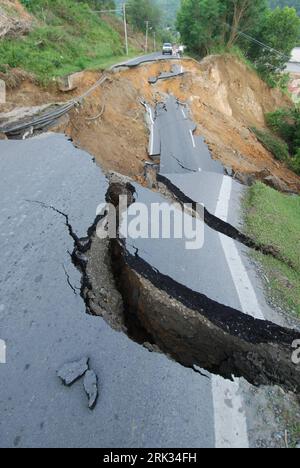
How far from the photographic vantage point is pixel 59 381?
8.55 feet

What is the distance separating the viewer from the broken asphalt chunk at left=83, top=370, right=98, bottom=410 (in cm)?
248

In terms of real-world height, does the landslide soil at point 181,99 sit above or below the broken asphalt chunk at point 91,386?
above

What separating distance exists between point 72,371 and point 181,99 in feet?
57.5

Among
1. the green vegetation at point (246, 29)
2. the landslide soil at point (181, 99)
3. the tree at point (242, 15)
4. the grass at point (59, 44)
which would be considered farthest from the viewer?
the green vegetation at point (246, 29)

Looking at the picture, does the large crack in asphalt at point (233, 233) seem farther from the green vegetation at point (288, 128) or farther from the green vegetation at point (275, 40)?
the green vegetation at point (275, 40)

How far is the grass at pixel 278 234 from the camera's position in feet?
14.0

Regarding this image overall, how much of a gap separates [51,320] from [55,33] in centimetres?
1753

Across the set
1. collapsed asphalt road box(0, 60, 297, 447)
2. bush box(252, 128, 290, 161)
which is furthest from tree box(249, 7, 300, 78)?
collapsed asphalt road box(0, 60, 297, 447)

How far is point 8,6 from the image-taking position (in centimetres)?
1516

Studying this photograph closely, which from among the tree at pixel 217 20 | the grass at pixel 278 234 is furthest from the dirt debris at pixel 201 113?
the grass at pixel 278 234

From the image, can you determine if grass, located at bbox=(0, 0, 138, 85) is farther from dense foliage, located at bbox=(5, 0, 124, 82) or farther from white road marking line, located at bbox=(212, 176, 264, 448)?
white road marking line, located at bbox=(212, 176, 264, 448)

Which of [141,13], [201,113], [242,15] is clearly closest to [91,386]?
[201,113]

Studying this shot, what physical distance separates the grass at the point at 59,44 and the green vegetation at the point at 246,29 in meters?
7.11

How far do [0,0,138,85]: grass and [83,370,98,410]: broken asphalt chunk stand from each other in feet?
33.7
